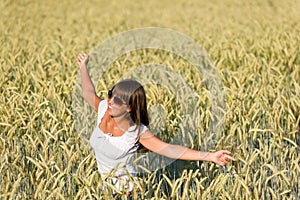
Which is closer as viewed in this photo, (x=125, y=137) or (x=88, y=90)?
(x=125, y=137)

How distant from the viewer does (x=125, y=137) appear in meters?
3.08

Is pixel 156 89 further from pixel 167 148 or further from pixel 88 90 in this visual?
pixel 167 148

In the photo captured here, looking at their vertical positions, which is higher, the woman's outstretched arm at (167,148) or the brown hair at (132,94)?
the brown hair at (132,94)

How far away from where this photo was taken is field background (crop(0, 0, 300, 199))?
3070 millimetres

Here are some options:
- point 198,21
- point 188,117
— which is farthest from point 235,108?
point 198,21

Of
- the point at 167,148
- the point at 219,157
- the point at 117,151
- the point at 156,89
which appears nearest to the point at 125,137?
the point at 117,151

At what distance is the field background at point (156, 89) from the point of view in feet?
10.1

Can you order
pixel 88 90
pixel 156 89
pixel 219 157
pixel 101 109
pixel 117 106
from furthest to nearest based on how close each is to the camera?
pixel 156 89, pixel 88 90, pixel 101 109, pixel 117 106, pixel 219 157

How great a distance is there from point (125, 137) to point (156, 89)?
1233 mm

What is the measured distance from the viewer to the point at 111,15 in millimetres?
10844

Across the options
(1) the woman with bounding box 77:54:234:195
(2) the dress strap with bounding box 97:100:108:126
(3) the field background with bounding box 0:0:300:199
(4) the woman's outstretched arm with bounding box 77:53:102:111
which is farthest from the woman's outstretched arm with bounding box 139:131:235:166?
(4) the woman's outstretched arm with bounding box 77:53:102:111

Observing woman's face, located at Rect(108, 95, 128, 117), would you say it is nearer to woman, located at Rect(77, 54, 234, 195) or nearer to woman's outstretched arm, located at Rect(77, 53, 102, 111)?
woman, located at Rect(77, 54, 234, 195)

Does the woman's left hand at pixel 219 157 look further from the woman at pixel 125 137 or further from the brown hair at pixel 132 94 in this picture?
the brown hair at pixel 132 94

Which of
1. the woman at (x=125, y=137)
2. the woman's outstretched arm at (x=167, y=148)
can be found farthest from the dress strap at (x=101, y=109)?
the woman's outstretched arm at (x=167, y=148)
